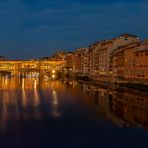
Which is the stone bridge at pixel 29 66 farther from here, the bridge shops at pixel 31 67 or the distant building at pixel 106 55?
the distant building at pixel 106 55

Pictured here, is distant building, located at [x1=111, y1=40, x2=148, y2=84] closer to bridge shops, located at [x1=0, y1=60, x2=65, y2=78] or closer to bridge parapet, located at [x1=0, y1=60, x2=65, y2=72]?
bridge shops, located at [x1=0, y1=60, x2=65, y2=78]

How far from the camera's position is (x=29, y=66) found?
9362cm

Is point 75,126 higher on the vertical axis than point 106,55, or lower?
lower

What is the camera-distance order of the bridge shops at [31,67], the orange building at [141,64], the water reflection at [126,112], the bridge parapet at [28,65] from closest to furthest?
the water reflection at [126,112] < the orange building at [141,64] < the bridge shops at [31,67] < the bridge parapet at [28,65]

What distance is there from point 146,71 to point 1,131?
816 inches

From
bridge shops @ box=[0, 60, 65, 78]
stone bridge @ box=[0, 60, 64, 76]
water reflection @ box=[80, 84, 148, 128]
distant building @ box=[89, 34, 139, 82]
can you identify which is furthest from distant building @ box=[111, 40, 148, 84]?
stone bridge @ box=[0, 60, 64, 76]

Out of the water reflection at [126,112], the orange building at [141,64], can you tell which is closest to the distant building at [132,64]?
the orange building at [141,64]

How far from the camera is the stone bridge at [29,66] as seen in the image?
87688mm

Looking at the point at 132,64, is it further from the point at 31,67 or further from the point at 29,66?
the point at 29,66

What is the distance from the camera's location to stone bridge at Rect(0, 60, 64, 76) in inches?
3452

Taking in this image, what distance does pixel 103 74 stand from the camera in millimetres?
50094

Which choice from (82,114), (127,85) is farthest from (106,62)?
(82,114)

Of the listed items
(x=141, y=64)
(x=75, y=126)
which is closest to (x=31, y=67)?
(x=141, y=64)

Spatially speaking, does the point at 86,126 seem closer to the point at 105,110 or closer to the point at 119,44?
the point at 105,110
